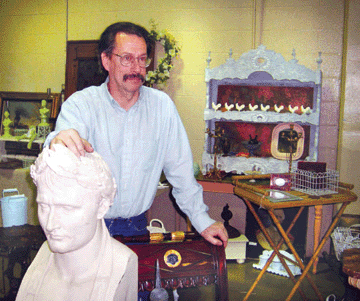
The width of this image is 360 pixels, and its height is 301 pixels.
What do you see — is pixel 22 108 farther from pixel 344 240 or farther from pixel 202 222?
pixel 344 240

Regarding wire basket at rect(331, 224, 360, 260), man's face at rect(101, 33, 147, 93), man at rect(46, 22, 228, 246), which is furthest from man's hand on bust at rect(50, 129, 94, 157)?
wire basket at rect(331, 224, 360, 260)

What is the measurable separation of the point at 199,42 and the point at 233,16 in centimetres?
46

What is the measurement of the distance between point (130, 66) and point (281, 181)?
5.36 ft

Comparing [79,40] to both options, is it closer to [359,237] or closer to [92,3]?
[92,3]

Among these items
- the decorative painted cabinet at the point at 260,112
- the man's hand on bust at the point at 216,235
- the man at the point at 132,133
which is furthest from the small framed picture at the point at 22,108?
the man's hand on bust at the point at 216,235

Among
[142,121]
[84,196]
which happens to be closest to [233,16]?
[142,121]

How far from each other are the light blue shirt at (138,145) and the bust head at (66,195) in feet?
1.64

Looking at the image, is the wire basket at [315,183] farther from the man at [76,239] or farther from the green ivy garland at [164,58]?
the man at [76,239]

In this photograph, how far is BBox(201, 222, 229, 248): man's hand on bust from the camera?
1266mm

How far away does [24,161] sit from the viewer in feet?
12.6

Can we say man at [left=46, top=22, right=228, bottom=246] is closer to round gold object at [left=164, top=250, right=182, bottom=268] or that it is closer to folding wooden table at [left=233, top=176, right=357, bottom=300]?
round gold object at [left=164, top=250, right=182, bottom=268]

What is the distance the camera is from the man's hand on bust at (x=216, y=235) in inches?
49.8

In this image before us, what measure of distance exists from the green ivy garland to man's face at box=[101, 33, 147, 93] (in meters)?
2.05

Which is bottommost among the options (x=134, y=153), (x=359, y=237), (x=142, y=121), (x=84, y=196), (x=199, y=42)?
(x=359, y=237)
